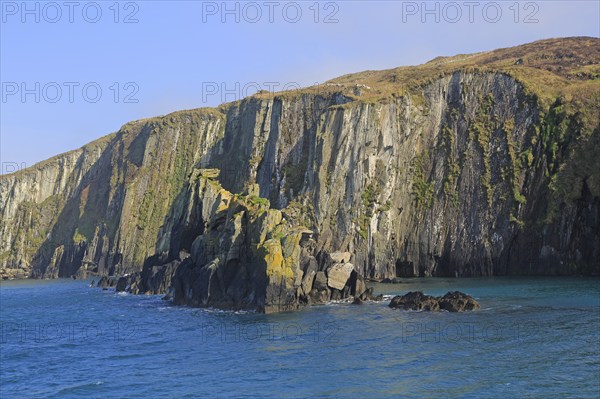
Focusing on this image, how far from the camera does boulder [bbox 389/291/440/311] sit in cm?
7044

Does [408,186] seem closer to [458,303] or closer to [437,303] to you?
[437,303]

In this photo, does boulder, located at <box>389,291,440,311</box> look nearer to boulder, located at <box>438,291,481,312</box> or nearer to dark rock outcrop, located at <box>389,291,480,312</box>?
dark rock outcrop, located at <box>389,291,480,312</box>

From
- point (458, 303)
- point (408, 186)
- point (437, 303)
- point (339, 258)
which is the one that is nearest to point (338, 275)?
point (339, 258)

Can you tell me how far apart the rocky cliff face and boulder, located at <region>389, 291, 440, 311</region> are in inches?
431

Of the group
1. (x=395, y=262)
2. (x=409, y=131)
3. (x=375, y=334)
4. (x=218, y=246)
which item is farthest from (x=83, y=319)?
(x=409, y=131)

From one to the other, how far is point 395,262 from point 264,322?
55545 mm

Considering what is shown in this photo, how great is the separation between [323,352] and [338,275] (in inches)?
1308

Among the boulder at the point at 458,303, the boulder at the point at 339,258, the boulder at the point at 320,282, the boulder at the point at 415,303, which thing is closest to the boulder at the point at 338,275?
the boulder at the point at 320,282

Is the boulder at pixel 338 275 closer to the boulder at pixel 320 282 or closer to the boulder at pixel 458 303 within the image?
the boulder at pixel 320 282

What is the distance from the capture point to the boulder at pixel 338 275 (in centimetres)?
8251

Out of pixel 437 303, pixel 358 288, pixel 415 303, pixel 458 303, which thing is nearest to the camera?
pixel 458 303

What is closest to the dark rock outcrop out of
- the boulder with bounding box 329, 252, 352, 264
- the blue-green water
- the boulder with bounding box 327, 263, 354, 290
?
the blue-green water

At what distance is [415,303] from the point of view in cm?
7169

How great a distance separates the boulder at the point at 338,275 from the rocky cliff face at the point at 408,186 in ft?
0.97
